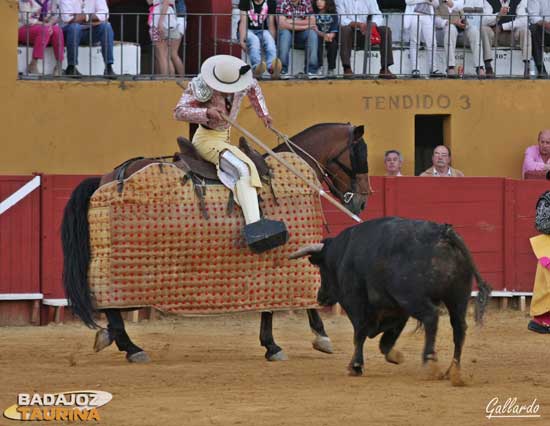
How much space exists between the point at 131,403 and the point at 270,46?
7.12m

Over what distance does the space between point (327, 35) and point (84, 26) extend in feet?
7.52

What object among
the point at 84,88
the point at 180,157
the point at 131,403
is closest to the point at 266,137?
the point at 84,88

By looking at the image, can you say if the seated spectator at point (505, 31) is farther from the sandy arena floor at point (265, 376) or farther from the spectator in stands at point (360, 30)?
the sandy arena floor at point (265, 376)

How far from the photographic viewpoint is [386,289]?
26.4 ft

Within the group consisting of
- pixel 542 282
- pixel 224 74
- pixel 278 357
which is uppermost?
pixel 224 74

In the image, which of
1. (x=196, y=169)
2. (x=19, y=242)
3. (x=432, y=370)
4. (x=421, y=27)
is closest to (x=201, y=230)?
(x=196, y=169)

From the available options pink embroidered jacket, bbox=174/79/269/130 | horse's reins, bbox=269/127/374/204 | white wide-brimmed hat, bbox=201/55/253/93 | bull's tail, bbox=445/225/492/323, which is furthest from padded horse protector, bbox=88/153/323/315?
bull's tail, bbox=445/225/492/323

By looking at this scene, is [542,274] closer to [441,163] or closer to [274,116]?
[441,163]

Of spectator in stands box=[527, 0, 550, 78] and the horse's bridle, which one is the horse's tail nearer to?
the horse's bridle

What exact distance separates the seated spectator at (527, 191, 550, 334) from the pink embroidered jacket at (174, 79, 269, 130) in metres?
2.32

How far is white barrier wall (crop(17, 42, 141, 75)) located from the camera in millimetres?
13648

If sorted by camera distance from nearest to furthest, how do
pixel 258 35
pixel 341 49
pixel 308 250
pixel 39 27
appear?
pixel 308 250
pixel 39 27
pixel 258 35
pixel 341 49

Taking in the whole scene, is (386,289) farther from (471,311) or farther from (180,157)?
(471,311)

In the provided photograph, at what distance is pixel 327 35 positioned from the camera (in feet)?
45.8
